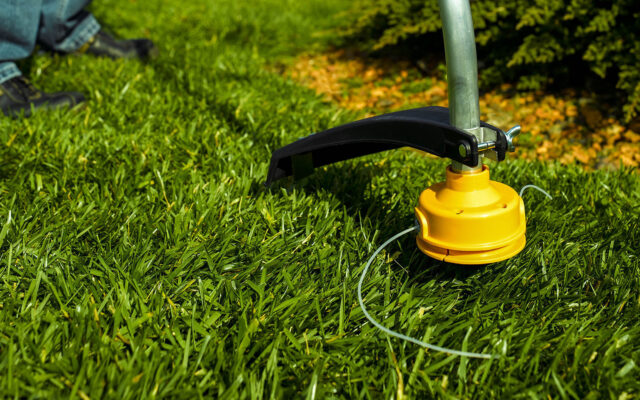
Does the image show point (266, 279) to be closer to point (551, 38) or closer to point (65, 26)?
point (551, 38)

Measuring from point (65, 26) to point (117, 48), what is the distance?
15.4 inches

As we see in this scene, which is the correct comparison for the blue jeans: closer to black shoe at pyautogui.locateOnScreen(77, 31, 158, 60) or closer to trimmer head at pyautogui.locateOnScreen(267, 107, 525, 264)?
black shoe at pyautogui.locateOnScreen(77, 31, 158, 60)

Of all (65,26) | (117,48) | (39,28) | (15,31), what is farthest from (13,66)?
(117,48)

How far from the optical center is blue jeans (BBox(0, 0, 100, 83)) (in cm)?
281

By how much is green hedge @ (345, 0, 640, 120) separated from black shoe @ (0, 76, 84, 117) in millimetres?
2014

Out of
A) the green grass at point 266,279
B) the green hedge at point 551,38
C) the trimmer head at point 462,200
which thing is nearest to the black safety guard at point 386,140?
the trimmer head at point 462,200

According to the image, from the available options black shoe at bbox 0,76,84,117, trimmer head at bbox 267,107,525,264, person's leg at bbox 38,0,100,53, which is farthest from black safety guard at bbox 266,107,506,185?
person's leg at bbox 38,0,100,53

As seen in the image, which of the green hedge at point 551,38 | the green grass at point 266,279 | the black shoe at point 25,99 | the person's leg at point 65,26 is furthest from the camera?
the person's leg at point 65,26

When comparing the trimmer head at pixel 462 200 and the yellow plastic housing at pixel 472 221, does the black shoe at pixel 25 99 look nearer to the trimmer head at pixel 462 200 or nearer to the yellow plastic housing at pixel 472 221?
the trimmer head at pixel 462 200

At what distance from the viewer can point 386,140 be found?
1522 mm

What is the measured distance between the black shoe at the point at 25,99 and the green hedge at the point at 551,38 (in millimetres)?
Answer: 2014

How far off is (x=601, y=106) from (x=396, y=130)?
7.41 ft

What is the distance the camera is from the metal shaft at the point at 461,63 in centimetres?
128

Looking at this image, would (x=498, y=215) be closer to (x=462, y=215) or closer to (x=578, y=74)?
(x=462, y=215)
